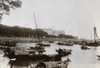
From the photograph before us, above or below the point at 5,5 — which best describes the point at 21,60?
below

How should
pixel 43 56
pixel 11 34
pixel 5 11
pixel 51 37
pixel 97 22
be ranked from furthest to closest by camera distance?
1. pixel 51 37
2. pixel 11 34
3. pixel 43 56
4. pixel 97 22
5. pixel 5 11

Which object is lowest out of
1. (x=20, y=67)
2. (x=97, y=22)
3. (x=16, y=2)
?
(x=20, y=67)

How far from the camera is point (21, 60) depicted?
10.9 meters

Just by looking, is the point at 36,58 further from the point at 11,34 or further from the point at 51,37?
the point at 51,37

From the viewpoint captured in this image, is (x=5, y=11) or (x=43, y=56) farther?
(x=43, y=56)

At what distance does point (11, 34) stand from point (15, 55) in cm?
1394

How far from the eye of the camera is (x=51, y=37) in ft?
123

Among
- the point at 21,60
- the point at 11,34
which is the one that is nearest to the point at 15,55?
the point at 21,60

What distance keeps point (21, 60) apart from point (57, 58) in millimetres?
1843

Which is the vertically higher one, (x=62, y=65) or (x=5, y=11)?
(x=5, y=11)

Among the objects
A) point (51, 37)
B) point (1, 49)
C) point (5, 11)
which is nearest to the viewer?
point (5, 11)

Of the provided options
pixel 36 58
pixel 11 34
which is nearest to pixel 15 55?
pixel 36 58

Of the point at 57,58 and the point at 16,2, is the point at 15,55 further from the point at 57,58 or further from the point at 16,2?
the point at 16,2

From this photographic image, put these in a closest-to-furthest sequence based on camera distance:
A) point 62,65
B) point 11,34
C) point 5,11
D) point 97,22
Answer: point 62,65, point 5,11, point 97,22, point 11,34
